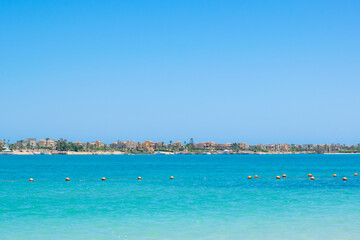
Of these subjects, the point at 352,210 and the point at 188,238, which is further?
the point at 352,210

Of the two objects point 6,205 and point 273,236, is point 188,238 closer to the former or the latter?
point 273,236

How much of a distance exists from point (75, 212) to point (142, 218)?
5.30 m

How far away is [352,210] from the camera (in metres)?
31.6

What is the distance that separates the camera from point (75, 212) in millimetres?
30734

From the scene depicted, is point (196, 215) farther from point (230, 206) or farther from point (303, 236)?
point (303, 236)

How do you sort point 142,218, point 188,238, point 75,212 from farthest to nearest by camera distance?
point 75,212 → point 142,218 → point 188,238

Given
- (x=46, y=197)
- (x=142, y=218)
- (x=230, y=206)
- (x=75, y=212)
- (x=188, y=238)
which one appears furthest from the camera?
(x=46, y=197)

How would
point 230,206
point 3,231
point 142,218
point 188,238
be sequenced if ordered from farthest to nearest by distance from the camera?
1. point 230,206
2. point 142,218
3. point 3,231
4. point 188,238

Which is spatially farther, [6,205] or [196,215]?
[6,205]

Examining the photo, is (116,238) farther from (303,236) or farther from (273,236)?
(303,236)

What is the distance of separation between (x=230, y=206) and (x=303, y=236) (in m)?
10.8

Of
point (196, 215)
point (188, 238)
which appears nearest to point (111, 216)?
point (196, 215)

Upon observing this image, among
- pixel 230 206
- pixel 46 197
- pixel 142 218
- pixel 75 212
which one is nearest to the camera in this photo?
pixel 142 218

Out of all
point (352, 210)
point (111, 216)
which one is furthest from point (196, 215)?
point (352, 210)
